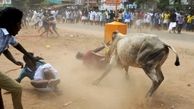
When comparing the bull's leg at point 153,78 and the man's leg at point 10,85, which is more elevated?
the man's leg at point 10,85

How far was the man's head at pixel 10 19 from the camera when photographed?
19.4 ft

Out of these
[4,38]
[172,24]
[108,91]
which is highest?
[4,38]

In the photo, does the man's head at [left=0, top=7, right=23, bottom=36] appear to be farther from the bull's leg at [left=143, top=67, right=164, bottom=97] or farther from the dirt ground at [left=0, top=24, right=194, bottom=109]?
the bull's leg at [left=143, top=67, right=164, bottom=97]

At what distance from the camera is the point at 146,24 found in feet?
108

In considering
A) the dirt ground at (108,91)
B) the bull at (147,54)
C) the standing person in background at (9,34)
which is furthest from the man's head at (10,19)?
the bull at (147,54)

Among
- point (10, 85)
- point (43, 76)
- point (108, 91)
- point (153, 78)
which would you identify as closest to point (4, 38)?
point (10, 85)

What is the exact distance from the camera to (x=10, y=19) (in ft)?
19.5

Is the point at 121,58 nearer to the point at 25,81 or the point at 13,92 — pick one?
the point at 25,81

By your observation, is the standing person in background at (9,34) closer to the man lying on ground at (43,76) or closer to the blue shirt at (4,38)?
the blue shirt at (4,38)

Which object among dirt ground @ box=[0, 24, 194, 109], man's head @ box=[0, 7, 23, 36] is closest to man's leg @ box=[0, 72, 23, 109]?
man's head @ box=[0, 7, 23, 36]

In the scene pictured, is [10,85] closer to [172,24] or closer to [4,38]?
[4,38]

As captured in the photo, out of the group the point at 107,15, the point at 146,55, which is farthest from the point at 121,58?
the point at 107,15

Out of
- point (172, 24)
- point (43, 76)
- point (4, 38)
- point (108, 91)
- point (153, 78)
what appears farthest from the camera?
point (172, 24)

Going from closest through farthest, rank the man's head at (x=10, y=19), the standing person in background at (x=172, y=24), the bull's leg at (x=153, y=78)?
1. the man's head at (x=10, y=19)
2. the bull's leg at (x=153, y=78)
3. the standing person in background at (x=172, y=24)
